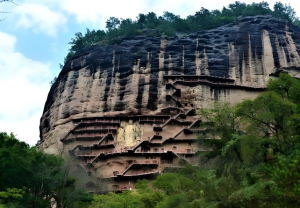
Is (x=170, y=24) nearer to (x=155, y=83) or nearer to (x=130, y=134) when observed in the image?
(x=155, y=83)

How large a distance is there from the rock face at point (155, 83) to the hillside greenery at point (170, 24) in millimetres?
4905

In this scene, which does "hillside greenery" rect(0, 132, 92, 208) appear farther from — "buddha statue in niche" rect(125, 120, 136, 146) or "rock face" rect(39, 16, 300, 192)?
"buddha statue in niche" rect(125, 120, 136, 146)

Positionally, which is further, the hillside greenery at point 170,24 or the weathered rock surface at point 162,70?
the hillside greenery at point 170,24

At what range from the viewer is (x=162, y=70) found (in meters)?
40.7

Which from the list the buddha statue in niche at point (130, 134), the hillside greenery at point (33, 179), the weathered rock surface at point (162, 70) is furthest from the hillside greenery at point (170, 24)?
the hillside greenery at point (33, 179)

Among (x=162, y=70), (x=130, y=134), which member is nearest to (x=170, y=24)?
(x=162, y=70)

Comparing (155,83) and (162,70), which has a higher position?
(162,70)

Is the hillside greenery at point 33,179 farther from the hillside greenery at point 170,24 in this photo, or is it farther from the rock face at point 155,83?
the hillside greenery at point 170,24

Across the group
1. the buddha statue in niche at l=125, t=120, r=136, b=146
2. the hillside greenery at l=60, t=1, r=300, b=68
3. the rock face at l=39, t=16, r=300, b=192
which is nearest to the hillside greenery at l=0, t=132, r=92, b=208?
the rock face at l=39, t=16, r=300, b=192

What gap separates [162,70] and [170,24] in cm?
1592

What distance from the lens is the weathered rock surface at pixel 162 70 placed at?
38250 mm

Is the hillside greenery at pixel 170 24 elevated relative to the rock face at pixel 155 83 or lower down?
elevated

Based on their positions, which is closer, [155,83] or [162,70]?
[155,83]

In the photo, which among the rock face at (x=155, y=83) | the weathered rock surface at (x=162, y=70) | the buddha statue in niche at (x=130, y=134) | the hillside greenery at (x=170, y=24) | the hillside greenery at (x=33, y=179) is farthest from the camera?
the hillside greenery at (x=170, y=24)
